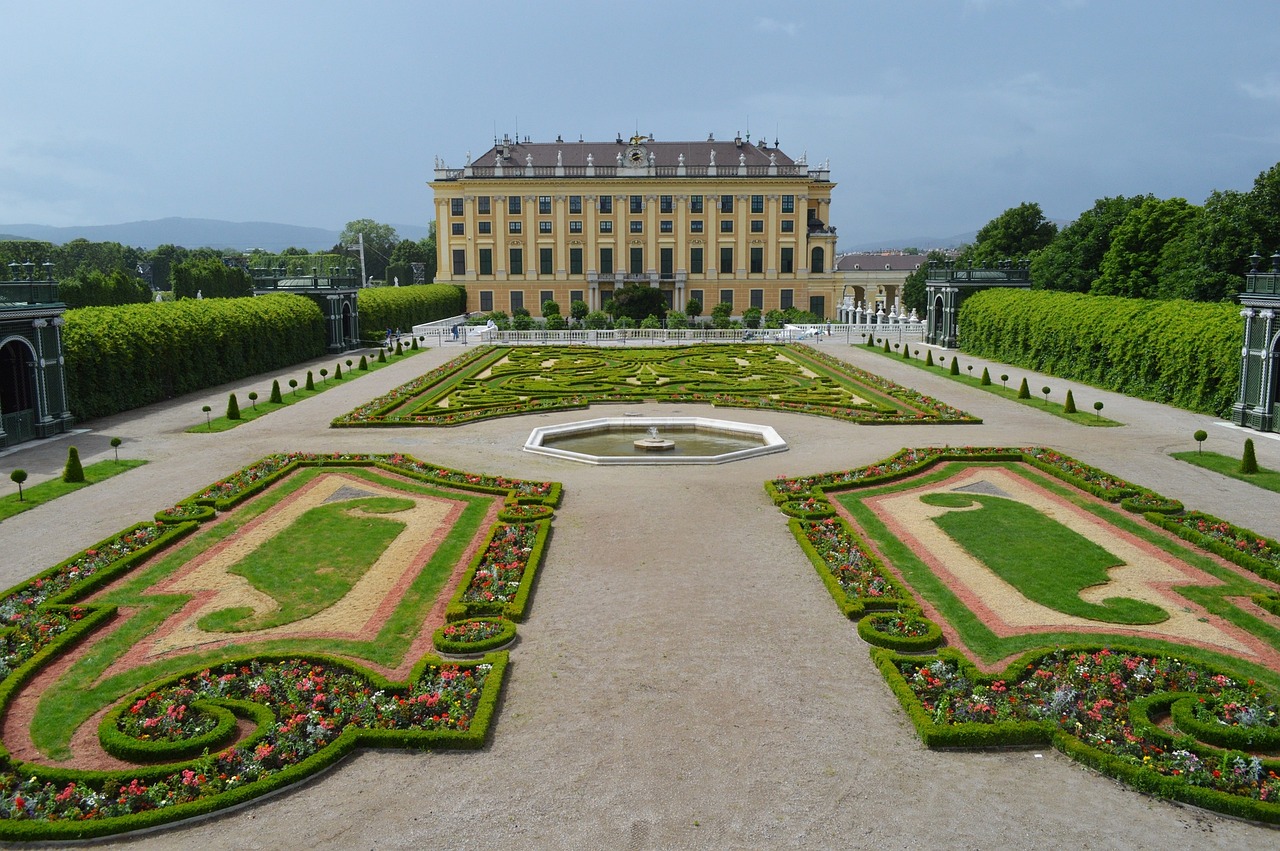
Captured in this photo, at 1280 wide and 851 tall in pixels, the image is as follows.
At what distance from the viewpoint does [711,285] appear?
291 feet

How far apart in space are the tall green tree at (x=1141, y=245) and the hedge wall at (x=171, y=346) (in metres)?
47.7

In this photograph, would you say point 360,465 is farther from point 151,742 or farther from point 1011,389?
point 1011,389

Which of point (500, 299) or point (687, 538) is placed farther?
point (500, 299)

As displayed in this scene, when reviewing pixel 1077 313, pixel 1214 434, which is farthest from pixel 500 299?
pixel 1214 434

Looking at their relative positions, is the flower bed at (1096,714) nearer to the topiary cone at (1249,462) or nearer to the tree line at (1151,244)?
the topiary cone at (1249,462)

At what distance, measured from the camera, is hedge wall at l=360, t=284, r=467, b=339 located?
60.0 metres

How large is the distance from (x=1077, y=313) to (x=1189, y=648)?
105ft

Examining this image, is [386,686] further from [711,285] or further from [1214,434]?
[711,285]

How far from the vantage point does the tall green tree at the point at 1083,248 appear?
64.3 meters

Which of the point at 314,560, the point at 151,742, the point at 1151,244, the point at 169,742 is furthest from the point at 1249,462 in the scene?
the point at 1151,244

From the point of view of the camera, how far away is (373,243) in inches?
6176

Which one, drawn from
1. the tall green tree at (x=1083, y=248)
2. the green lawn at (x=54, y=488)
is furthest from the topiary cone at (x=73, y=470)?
the tall green tree at (x=1083, y=248)

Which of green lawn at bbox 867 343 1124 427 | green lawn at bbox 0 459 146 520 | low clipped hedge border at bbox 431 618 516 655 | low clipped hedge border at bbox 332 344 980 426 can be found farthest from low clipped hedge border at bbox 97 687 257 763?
green lawn at bbox 867 343 1124 427

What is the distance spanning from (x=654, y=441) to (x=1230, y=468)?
48.7 feet
